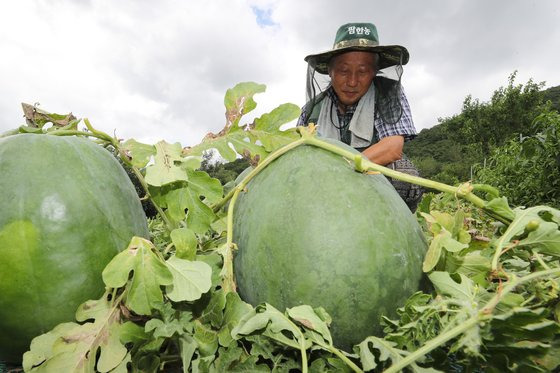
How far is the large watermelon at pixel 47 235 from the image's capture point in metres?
1.19

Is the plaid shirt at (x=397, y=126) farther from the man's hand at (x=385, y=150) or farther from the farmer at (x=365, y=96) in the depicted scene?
the man's hand at (x=385, y=150)

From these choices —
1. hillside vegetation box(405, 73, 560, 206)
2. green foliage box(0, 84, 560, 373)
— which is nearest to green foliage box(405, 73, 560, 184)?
hillside vegetation box(405, 73, 560, 206)

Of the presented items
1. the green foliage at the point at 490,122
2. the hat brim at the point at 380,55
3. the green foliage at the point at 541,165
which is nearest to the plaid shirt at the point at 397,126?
the hat brim at the point at 380,55

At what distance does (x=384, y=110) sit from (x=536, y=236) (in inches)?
163

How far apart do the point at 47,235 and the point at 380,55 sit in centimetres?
417

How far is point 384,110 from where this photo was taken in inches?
201

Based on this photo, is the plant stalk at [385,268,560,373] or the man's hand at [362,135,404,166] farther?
the man's hand at [362,135,404,166]

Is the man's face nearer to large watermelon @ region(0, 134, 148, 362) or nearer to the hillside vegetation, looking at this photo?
the hillside vegetation

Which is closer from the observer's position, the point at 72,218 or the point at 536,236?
the point at 536,236

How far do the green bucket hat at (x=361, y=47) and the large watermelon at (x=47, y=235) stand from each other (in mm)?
3585

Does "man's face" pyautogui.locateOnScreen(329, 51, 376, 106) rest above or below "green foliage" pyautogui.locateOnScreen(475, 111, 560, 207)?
above

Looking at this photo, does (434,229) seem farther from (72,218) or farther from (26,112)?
(26,112)

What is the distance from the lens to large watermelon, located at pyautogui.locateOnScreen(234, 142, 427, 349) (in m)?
1.19

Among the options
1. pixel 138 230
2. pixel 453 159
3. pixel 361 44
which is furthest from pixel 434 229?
pixel 453 159
